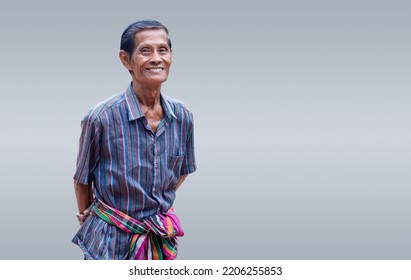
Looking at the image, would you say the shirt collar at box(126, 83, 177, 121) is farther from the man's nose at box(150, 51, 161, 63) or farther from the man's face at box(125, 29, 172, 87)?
the man's nose at box(150, 51, 161, 63)

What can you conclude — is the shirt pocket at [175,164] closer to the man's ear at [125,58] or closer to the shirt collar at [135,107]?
the shirt collar at [135,107]

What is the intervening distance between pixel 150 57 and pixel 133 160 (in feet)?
1.71

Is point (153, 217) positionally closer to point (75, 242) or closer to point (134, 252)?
point (134, 252)

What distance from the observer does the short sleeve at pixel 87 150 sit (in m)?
3.28

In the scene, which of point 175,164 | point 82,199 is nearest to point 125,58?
point 175,164

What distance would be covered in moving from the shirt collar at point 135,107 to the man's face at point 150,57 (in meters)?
0.13

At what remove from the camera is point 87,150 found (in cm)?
329

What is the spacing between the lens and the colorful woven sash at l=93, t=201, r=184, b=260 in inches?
130

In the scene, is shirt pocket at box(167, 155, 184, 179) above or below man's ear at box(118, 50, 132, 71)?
below

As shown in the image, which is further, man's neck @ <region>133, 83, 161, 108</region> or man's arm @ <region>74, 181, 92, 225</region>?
man's arm @ <region>74, 181, 92, 225</region>

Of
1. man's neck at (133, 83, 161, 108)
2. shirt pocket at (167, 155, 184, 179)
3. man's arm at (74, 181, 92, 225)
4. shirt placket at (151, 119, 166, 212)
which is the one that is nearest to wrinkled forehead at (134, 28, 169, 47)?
man's neck at (133, 83, 161, 108)

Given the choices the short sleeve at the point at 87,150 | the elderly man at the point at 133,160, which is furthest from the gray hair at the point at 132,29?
the short sleeve at the point at 87,150

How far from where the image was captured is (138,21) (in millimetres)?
3258
